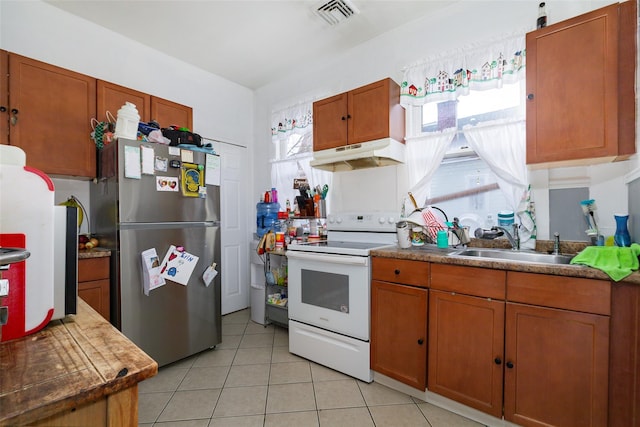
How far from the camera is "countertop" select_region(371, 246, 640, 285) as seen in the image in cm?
128

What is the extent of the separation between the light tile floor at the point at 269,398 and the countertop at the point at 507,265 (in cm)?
90

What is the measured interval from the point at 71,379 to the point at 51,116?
7.74 ft

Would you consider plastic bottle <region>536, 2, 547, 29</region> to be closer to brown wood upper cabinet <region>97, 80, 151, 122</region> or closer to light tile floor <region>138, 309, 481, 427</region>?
light tile floor <region>138, 309, 481, 427</region>

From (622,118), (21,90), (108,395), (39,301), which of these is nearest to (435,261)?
(622,118)

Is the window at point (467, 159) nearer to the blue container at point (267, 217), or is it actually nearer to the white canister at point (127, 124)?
the blue container at point (267, 217)

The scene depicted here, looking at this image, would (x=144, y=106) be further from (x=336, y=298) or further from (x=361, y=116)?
(x=336, y=298)

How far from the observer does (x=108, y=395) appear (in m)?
0.55

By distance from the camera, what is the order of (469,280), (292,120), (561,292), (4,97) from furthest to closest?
1. (292,120)
2. (4,97)
3. (469,280)
4. (561,292)

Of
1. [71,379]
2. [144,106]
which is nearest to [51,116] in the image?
[144,106]

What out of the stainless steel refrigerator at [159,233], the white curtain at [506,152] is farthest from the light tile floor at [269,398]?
the white curtain at [506,152]

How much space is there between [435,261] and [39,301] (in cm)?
171

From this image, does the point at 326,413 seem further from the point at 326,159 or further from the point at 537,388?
the point at 326,159

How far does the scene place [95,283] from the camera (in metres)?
2.00

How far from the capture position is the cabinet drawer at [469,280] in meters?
1.53
